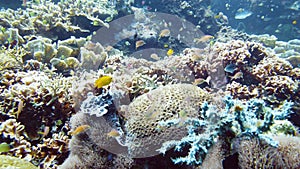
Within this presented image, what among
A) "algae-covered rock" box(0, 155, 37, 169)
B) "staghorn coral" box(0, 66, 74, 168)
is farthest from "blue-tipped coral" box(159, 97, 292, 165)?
"staghorn coral" box(0, 66, 74, 168)

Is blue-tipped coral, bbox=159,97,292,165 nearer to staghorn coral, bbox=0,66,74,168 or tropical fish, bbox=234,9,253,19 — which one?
staghorn coral, bbox=0,66,74,168

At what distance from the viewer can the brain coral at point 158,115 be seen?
8.69 ft

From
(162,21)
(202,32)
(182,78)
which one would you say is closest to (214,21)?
(202,32)

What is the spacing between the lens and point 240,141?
225 centimetres

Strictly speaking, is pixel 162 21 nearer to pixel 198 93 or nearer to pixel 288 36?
pixel 198 93

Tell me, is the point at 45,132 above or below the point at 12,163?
below

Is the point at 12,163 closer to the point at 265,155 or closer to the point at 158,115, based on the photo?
the point at 158,115

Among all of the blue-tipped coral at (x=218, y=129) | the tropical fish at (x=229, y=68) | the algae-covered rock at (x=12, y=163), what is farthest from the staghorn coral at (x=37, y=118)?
the tropical fish at (x=229, y=68)

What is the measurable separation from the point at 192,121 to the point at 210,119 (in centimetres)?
22

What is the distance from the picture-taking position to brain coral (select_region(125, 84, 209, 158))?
265cm

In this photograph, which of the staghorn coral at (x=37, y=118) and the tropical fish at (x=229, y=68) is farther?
the tropical fish at (x=229, y=68)

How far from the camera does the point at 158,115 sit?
9.25ft

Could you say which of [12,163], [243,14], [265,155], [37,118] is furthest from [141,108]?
[243,14]

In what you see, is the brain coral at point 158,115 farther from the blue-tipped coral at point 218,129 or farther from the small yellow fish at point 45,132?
the small yellow fish at point 45,132
